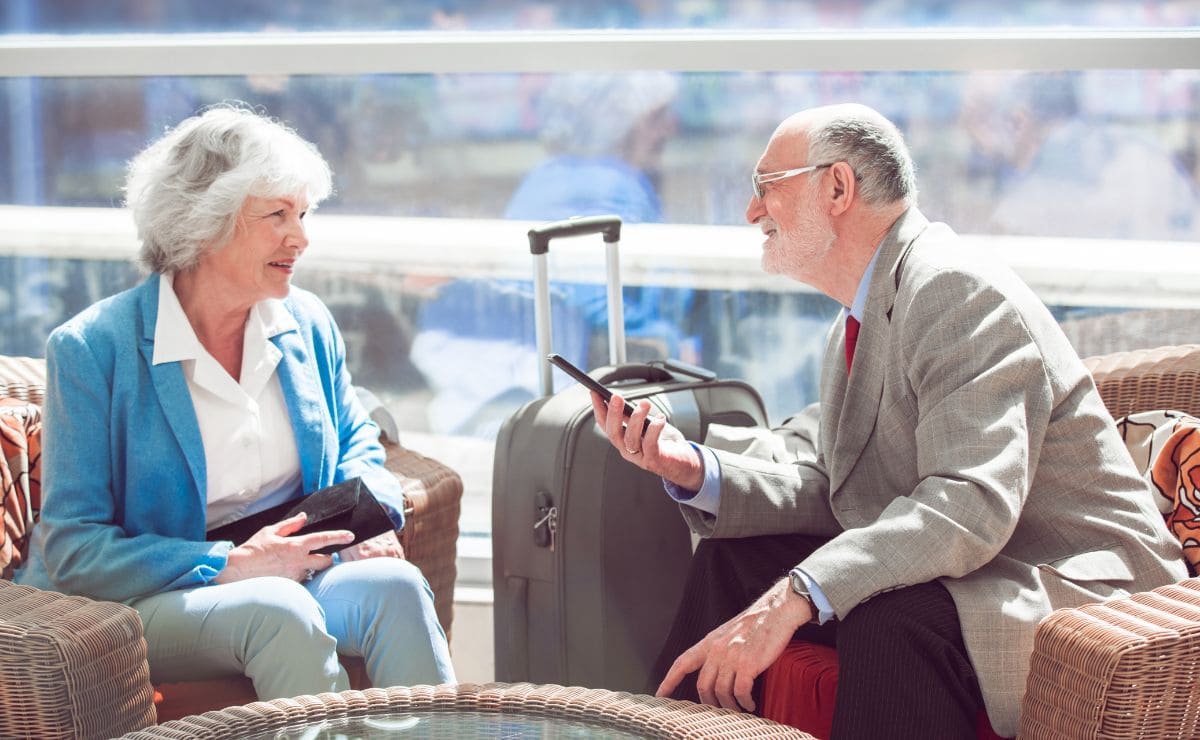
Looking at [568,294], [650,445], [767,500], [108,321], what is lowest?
[767,500]

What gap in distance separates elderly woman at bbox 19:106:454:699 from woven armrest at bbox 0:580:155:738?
236 mm

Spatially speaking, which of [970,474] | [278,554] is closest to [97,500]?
[278,554]

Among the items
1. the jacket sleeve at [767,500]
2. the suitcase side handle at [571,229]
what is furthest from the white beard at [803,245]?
the suitcase side handle at [571,229]

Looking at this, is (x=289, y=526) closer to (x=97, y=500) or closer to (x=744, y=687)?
(x=97, y=500)

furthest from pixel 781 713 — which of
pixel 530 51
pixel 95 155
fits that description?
pixel 95 155

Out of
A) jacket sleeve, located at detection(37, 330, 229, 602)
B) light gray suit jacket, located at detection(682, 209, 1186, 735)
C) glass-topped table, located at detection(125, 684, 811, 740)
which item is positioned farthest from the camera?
jacket sleeve, located at detection(37, 330, 229, 602)

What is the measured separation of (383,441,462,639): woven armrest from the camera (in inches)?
99.7

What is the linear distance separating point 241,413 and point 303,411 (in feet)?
0.36

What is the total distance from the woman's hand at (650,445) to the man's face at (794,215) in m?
0.35

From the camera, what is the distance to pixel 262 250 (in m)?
2.30

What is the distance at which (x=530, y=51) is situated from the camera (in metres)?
3.24

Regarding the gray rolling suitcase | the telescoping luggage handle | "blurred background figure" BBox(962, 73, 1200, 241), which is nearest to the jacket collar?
the gray rolling suitcase

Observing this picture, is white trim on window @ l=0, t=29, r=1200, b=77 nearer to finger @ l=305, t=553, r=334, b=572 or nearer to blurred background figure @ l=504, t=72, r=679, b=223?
blurred background figure @ l=504, t=72, r=679, b=223

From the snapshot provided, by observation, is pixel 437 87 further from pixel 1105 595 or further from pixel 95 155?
pixel 1105 595
